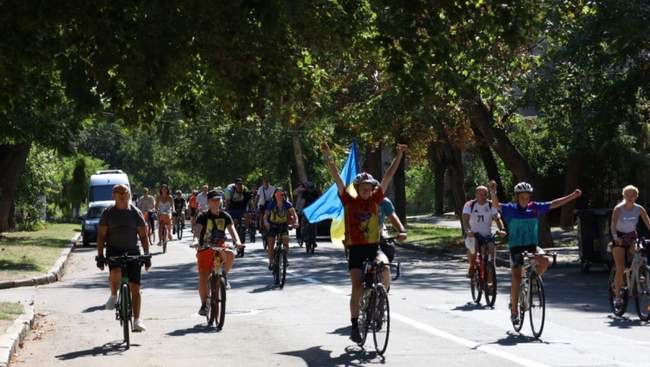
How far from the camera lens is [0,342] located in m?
11.7

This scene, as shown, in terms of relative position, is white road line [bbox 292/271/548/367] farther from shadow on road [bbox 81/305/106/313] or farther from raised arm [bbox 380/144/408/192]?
shadow on road [bbox 81/305/106/313]

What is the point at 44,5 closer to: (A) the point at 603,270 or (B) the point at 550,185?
(A) the point at 603,270

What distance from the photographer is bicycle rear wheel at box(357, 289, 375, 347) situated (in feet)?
37.0

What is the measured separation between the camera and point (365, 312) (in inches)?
447

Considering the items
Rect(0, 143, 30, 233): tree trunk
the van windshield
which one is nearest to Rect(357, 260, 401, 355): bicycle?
Rect(0, 143, 30, 233): tree trunk

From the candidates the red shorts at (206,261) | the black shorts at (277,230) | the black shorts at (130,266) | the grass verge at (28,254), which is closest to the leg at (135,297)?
the black shorts at (130,266)

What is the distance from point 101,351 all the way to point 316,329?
2684 millimetres

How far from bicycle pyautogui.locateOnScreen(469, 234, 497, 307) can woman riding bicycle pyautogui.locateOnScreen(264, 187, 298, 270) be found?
174 inches

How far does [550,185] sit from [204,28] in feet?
119

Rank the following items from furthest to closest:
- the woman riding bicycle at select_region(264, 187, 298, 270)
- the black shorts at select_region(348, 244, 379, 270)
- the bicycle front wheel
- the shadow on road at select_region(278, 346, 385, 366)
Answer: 1. the woman riding bicycle at select_region(264, 187, 298, 270)
2. the bicycle front wheel
3. the black shorts at select_region(348, 244, 379, 270)
4. the shadow on road at select_region(278, 346, 385, 366)

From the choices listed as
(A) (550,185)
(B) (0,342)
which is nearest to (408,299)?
(B) (0,342)

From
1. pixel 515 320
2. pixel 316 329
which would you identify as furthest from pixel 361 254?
pixel 515 320

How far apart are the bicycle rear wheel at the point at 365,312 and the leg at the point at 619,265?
4.82 metres

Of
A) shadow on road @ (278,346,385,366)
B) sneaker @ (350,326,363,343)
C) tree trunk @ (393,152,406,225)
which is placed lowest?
shadow on road @ (278,346,385,366)
